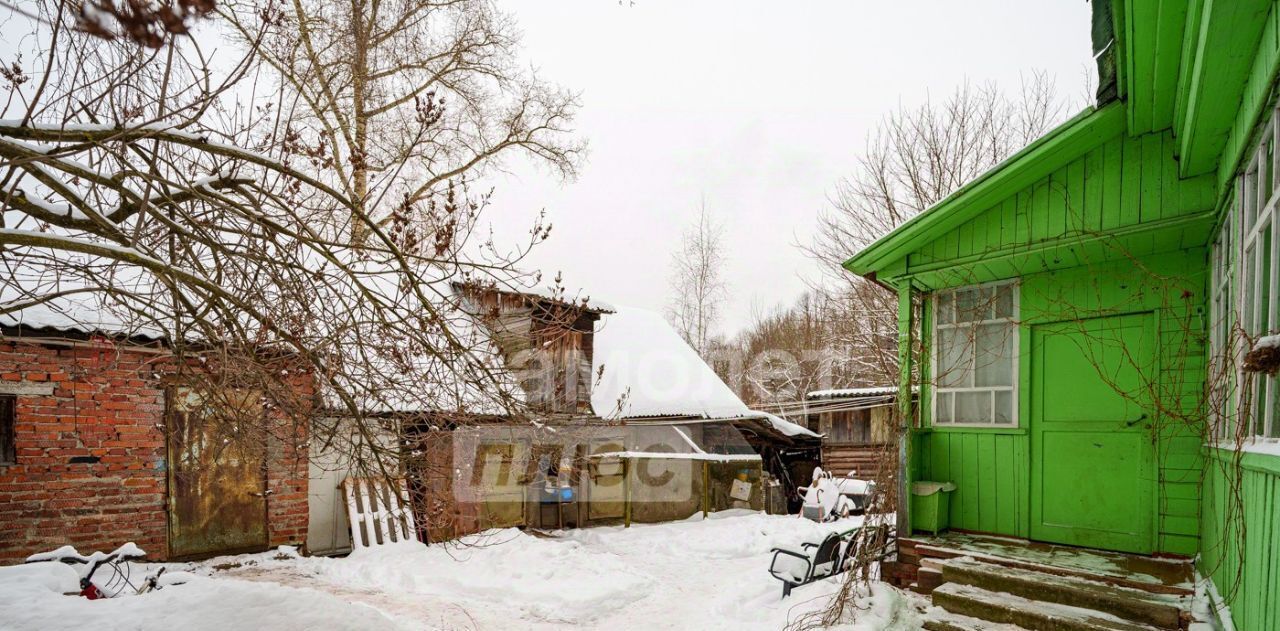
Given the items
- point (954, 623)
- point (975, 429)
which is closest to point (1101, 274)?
point (975, 429)

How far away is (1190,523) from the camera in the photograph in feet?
17.3

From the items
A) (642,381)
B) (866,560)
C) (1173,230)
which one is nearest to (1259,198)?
(1173,230)

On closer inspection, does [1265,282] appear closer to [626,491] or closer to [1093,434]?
[1093,434]

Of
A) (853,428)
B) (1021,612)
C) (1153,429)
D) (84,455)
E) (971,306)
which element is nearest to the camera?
(1021,612)

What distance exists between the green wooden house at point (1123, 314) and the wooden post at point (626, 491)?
720 cm

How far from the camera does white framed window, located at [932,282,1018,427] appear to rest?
645 centimetres

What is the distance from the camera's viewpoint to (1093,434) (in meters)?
5.85

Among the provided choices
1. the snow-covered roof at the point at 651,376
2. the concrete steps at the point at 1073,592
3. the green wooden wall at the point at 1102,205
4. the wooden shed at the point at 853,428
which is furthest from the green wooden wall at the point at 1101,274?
the wooden shed at the point at 853,428

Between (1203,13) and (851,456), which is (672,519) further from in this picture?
(1203,13)

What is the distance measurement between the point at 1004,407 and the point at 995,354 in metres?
0.55

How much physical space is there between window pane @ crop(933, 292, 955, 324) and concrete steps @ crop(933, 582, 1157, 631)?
2.83 m

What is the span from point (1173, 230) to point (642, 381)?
1145 cm

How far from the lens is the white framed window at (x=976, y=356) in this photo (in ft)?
21.2

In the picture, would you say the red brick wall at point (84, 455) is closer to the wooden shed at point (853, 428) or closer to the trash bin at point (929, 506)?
the trash bin at point (929, 506)
